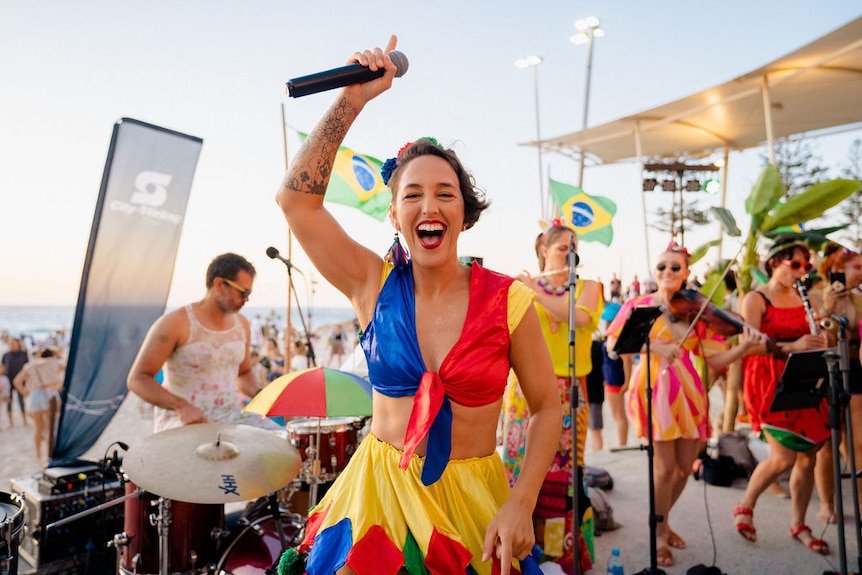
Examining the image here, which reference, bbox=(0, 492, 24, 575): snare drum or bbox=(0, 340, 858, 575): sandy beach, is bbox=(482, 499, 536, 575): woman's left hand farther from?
bbox=(0, 340, 858, 575): sandy beach

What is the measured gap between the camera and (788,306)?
4.52 m

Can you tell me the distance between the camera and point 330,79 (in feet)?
5.03

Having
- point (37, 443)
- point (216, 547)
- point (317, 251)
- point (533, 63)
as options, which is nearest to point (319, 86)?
point (317, 251)

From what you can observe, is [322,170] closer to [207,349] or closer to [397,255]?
[397,255]

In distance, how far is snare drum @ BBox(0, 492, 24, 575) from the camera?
193 centimetres

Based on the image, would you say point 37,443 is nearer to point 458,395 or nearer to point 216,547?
point 216,547

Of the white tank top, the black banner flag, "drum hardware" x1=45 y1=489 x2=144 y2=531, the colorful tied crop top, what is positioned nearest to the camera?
the colorful tied crop top

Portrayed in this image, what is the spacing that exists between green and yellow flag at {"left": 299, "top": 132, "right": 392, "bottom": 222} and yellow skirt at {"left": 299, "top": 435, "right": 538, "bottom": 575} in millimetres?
6424

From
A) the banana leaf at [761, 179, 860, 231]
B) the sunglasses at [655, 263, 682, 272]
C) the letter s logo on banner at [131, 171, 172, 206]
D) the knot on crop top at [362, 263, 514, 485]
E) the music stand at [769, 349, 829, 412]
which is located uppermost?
the letter s logo on banner at [131, 171, 172, 206]

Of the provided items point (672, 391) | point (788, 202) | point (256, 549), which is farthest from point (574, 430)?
point (788, 202)

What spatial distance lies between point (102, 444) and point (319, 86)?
1044 cm

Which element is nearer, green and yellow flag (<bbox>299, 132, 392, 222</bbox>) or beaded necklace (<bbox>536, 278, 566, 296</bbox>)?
beaded necklace (<bbox>536, 278, 566, 296</bbox>)

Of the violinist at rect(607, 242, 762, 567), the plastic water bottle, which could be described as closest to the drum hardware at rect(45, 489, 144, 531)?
the plastic water bottle

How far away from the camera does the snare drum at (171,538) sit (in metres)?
2.92
